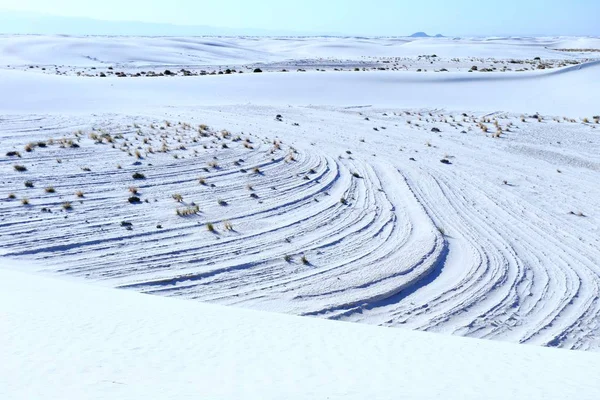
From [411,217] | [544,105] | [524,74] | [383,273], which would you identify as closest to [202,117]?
[411,217]

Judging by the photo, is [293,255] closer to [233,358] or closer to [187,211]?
[187,211]

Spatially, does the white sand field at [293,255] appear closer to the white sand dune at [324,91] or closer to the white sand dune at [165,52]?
the white sand dune at [324,91]

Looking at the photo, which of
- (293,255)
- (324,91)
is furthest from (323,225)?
(324,91)

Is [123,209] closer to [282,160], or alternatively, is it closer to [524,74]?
[282,160]

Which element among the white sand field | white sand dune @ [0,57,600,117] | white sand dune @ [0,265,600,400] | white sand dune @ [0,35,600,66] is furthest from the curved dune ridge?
white sand dune @ [0,35,600,66]

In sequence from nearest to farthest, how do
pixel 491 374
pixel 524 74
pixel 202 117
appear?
pixel 491 374
pixel 202 117
pixel 524 74

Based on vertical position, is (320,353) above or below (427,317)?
above

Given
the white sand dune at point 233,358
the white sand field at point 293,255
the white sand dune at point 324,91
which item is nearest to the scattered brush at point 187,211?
the white sand field at point 293,255
